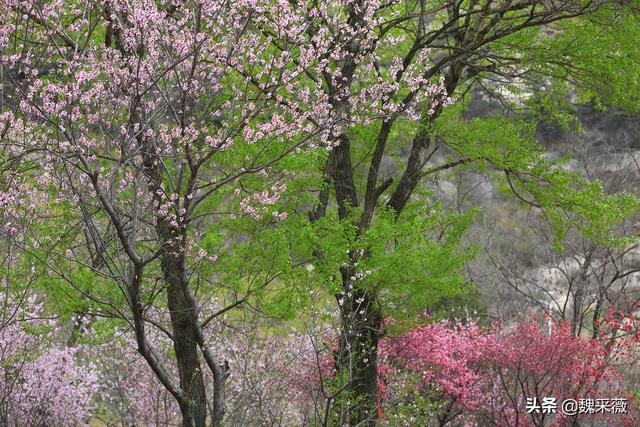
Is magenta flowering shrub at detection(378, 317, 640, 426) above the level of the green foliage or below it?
below

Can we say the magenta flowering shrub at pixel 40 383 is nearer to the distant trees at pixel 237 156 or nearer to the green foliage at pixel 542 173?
the distant trees at pixel 237 156

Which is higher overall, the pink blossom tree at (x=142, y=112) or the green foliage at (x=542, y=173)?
the green foliage at (x=542, y=173)

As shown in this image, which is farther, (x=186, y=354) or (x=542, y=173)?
(x=542, y=173)

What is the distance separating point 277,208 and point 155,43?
2.82 meters

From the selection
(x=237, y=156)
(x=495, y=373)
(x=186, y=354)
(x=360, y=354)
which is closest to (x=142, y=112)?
(x=237, y=156)

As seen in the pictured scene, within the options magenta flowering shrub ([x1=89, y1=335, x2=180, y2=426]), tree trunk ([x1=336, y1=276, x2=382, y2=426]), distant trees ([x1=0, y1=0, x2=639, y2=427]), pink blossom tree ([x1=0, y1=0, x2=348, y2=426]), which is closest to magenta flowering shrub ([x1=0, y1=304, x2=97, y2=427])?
magenta flowering shrub ([x1=89, y1=335, x2=180, y2=426])

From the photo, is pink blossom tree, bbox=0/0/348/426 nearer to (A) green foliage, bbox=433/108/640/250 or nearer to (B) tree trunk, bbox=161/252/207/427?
(B) tree trunk, bbox=161/252/207/427

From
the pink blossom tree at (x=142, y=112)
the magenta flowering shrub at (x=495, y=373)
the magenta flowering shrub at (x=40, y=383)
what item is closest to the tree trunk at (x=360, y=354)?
the magenta flowering shrub at (x=495, y=373)

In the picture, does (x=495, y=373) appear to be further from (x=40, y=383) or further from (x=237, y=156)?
(x=40, y=383)

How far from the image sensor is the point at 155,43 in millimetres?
6211

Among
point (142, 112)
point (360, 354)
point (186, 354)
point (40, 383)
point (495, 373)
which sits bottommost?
point (186, 354)

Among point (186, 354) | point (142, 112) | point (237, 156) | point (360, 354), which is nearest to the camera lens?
point (142, 112)

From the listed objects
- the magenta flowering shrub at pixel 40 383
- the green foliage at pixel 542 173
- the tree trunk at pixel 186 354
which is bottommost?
the tree trunk at pixel 186 354

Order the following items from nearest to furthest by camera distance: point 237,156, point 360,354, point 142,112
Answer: point 142,112, point 237,156, point 360,354
